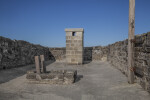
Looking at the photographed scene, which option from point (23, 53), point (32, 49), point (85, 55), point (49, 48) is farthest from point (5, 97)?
point (49, 48)

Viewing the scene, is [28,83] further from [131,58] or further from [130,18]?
[130,18]

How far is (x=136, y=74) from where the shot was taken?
161 inches

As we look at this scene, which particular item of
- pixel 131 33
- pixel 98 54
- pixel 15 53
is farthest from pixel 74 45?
pixel 131 33

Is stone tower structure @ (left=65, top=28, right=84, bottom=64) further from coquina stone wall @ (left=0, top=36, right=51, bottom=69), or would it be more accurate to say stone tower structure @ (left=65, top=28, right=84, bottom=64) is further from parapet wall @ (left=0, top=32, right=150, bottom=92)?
coquina stone wall @ (left=0, top=36, right=51, bottom=69)

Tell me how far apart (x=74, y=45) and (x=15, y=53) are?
4.30 metres

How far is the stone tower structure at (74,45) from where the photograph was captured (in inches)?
382

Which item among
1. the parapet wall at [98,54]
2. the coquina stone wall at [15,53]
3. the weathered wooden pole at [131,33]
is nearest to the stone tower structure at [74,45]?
the parapet wall at [98,54]

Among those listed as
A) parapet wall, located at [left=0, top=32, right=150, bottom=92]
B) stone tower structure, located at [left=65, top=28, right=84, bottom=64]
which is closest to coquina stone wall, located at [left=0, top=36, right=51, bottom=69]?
parapet wall, located at [left=0, top=32, right=150, bottom=92]

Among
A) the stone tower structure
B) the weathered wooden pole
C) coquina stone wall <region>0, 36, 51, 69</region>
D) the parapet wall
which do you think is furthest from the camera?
the stone tower structure

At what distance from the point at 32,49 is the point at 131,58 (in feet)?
26.4

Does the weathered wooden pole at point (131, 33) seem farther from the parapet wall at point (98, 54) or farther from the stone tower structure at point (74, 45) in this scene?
the stone tower structure at point (74, 45)

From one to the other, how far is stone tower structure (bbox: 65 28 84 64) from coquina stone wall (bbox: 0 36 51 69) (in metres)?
3.02

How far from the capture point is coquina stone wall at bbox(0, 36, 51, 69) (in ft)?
21.1

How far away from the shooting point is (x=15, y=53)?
7.64 meters
